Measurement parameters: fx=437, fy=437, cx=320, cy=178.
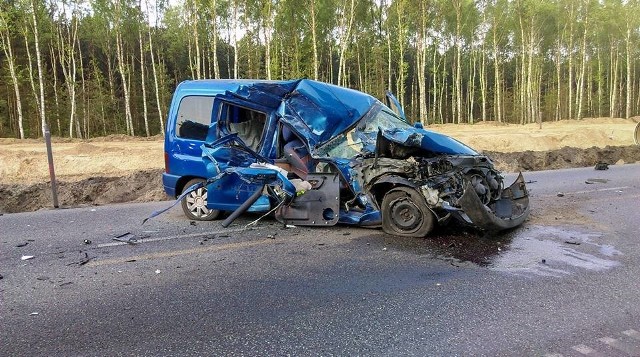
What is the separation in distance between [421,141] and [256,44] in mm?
31948

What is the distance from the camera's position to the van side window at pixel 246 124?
6133mm

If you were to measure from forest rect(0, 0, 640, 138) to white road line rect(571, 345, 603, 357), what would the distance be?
2543 cm

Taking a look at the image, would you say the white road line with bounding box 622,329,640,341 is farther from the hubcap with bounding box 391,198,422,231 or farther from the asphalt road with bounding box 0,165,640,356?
the hubcap with bounding box 391,198,422,231

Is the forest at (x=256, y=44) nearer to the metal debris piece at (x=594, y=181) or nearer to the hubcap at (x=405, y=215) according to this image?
the metal debris piece at (x=594, y=181)

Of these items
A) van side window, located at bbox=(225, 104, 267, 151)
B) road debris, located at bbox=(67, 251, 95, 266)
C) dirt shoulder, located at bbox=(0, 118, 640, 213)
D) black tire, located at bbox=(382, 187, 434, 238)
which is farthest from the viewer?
dirt shoulder, located at bbox=(0, 118, 640, 213)

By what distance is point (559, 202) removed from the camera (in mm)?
7387

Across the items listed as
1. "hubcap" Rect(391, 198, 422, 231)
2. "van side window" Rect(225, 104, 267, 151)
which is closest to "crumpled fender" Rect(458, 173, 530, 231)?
"hubcap" Rect(391, 198, 422, 231)

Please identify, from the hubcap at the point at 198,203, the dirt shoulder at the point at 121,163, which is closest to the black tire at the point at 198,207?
the hubcap at the point at 198,203

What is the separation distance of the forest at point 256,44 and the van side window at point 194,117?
2119 cm

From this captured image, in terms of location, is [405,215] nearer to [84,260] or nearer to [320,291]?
[320,291]

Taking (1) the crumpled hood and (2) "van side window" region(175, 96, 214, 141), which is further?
A: (2) "van side window" region(175, 96, 214, 141)

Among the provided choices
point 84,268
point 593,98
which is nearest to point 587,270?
point 84,268

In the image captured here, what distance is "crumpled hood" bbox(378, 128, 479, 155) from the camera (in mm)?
5170

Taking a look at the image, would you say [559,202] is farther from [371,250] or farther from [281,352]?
[281,352]
